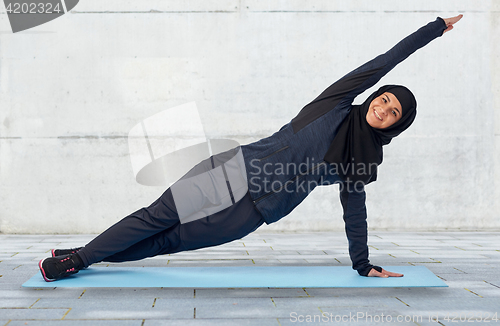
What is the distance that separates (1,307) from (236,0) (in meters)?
4.35

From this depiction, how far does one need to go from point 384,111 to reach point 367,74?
230mm

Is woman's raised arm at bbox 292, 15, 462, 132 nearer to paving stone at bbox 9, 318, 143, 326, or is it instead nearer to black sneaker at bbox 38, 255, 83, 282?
paving stone at bbox 9, 318, 143, 326

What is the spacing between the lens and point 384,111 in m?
2.24

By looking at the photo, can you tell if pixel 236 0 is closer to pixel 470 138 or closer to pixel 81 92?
pixel 81 92

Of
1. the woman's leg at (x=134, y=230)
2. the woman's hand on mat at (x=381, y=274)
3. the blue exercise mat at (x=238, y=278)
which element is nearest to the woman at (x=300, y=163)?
the woman's leg at (x=134, y=230)

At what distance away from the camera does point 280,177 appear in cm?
237

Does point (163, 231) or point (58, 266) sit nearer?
point (58, 266)

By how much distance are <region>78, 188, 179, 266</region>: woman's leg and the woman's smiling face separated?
120 cm

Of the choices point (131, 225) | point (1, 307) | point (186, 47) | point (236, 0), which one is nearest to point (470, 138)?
point (236, 0)

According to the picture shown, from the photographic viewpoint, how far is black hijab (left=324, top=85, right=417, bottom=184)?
2312mm

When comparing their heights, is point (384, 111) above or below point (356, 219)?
above

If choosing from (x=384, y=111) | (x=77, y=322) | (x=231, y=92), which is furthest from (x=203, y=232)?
(x=231, y=92)

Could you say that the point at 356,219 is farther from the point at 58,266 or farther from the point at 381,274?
the point at 58,266

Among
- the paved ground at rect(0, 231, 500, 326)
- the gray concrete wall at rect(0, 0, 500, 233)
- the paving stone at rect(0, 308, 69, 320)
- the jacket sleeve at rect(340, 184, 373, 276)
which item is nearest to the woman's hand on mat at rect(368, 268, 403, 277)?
the jacket sleeve at rect(340, 184, 373, 276)
